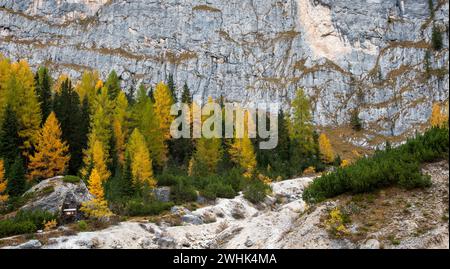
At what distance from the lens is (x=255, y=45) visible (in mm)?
135375

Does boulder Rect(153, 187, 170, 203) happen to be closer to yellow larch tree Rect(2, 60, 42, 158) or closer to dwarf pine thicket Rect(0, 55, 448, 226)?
dwarf pine thicket Rect(0, 55, 448, 226)

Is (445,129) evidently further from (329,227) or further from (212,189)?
(212,189)

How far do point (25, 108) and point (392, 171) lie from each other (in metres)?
36.6

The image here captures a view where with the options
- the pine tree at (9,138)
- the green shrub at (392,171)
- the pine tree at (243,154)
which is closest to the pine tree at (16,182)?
the pine tree at (9,138)

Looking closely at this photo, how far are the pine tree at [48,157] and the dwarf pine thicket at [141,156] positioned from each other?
0.29 ft

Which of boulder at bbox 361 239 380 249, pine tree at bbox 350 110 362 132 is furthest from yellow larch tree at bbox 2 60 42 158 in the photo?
pine tree at bbox 350 110 362 132

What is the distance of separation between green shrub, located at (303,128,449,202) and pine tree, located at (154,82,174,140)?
3729 cm

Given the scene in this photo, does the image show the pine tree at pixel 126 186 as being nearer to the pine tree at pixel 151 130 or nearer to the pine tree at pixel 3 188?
the pine tree at pixel 3 188

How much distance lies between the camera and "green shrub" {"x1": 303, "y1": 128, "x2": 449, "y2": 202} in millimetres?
13406

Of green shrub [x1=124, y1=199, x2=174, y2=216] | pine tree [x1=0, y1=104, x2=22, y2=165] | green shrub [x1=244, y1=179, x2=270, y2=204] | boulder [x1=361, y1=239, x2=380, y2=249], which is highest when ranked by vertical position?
pine tree [x1=0, y1=104, x2=22, y2=165]

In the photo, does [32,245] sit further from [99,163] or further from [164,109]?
[164,109]

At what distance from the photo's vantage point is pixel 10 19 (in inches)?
5379

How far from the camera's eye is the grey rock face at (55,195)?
24828 millimetres
